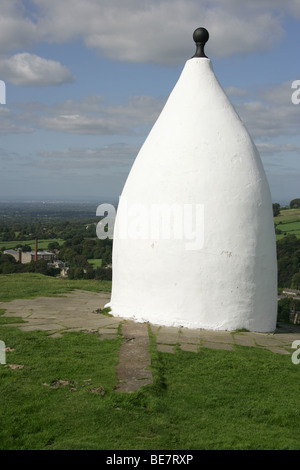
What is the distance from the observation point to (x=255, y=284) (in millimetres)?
8102

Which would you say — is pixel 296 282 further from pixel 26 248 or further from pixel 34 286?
pixel 26 248

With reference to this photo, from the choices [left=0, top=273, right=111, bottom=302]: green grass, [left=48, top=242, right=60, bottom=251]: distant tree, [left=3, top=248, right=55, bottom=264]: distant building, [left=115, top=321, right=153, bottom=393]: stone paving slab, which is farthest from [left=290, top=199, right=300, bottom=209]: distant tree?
[left=115, top=321, right=153, bottom=393]: stone paving slab

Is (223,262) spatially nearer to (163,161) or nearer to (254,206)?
(254,206)

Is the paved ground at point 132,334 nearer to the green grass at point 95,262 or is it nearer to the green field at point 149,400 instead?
the green field at point 149,400

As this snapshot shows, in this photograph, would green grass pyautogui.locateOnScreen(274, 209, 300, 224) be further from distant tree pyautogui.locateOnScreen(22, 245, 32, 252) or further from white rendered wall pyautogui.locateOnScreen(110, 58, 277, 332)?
white rendered wall pyautogui.locateOnScreen(110, 58, 277, 332)

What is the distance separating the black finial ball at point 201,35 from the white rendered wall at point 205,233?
3.37 ft

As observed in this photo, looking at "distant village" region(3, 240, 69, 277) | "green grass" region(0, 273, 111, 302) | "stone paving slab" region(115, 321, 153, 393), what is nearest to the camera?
"stone paving slab" region(115, 321, 153, 393)

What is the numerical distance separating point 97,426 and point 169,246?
423 centimetres

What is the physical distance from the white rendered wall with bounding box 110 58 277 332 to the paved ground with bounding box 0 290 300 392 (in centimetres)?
35

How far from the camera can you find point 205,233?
7934 mm

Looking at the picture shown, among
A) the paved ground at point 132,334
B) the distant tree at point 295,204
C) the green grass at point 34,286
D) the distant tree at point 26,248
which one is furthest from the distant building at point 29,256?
the distant tree at point 295,204

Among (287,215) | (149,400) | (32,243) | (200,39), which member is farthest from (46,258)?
(149,400)

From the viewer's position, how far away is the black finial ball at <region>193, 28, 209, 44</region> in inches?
353
